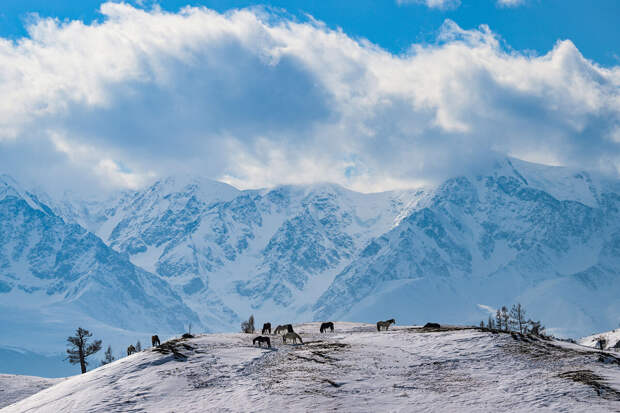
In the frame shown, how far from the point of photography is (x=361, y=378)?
3775 cm

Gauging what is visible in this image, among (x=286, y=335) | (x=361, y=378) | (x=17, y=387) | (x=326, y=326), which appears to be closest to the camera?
(x=361, y=378)

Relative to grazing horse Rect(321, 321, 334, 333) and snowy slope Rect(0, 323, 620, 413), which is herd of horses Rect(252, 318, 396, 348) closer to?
grazing horse Rect(321, 321, 334, 333)

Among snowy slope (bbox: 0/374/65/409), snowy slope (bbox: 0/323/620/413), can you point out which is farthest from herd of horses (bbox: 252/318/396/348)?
snowy slope (bbox: 0/374/65/409)

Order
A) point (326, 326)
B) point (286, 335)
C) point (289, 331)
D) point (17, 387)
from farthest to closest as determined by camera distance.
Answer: point (17, 387), point (326, 326), point (289, 331), point (286, 335)

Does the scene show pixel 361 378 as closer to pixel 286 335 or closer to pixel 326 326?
pixel 286 335

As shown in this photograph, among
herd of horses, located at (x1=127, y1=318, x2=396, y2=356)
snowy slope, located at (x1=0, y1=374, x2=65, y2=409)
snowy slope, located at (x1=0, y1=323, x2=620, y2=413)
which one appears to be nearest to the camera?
snowy slope, located at (x1=0, y1=323, x2=620, y2=413)

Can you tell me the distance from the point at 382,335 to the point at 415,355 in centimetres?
666

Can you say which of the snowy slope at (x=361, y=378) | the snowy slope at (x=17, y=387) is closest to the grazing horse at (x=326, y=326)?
the snowy slope at (x=361, y=378)

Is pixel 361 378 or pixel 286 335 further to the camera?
pixel 286 335

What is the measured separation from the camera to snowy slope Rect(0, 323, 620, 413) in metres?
34.4

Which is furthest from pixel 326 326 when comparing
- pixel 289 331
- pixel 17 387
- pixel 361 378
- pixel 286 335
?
pixel 17 387

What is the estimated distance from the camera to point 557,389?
34844 mm

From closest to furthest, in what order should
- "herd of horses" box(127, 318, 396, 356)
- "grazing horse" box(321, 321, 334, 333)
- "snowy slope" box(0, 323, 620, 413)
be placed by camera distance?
"snowy slope" box(0, 323, 620, 413) → "herd of horses" box(127, 318, 396, 356) → "grazing horse" box(321, 321, 334, 333)

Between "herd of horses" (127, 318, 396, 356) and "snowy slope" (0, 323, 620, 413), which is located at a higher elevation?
"herd of horses" (127, 318, 396, 356)
